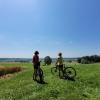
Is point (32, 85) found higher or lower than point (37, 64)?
lower

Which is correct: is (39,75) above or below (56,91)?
above

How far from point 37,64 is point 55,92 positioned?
7415 millimetres

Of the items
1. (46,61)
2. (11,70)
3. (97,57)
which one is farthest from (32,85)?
(97,57)

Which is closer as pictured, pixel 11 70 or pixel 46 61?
pixel 11 70

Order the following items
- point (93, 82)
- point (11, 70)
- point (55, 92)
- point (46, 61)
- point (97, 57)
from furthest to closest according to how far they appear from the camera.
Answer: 1. point (97, 57)
2. point (46, 61)
3. point (11, 70)
4. point (93, 82)
5. point (55, 92)

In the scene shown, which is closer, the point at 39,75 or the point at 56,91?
the point at 56,91

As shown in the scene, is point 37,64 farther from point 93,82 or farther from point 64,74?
point 93,82

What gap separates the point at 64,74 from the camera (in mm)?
34219

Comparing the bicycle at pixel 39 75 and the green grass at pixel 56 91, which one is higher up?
the bicycle at pixel 39 75

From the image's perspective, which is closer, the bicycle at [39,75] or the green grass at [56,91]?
the green grass at [56,91]

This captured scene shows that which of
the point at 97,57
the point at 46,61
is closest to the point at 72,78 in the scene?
the point at 46,61

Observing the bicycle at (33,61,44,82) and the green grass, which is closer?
the green grass

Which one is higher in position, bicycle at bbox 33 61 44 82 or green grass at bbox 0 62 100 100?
bicycle at bbox 33 61 44 82

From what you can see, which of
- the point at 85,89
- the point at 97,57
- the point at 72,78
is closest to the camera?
the point at 85,89
